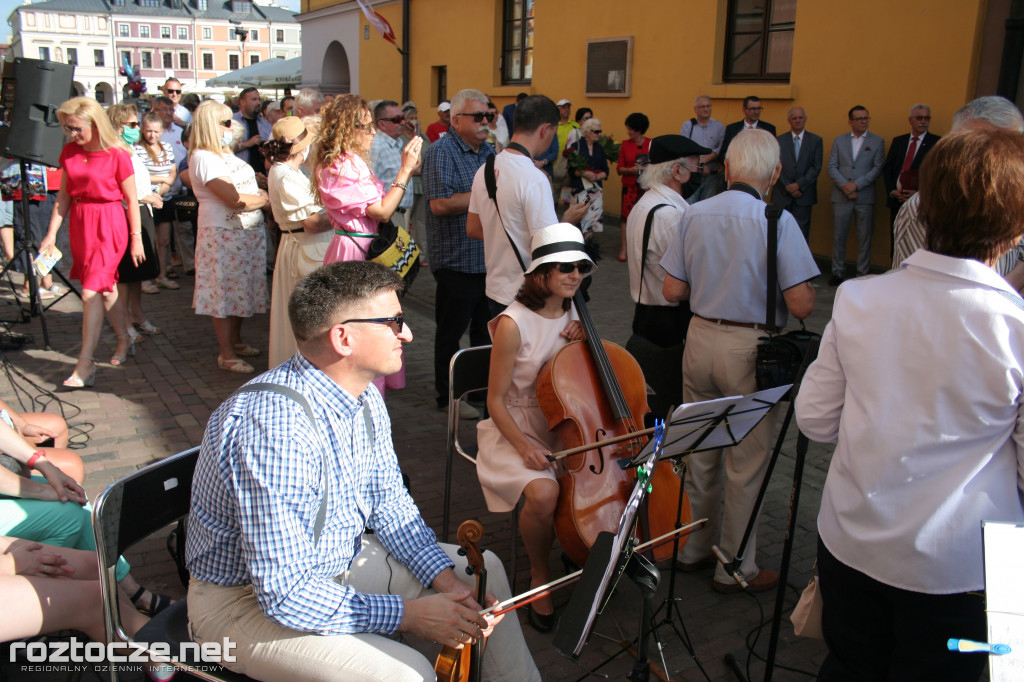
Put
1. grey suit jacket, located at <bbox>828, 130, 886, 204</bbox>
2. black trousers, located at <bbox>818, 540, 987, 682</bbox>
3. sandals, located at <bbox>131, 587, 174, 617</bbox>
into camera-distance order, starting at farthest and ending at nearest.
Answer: grey suit jacket, located at <bbox>828, 130, 886, 204</bbox> → sandals, located at <bbox>131, 587, 174, 617</bbox> → black trousers, located at <bbox>818, 540, 987, 682</bbox>

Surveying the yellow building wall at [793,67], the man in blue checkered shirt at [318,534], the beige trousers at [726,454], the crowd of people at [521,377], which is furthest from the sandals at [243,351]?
the yellow building wall at [793,67]

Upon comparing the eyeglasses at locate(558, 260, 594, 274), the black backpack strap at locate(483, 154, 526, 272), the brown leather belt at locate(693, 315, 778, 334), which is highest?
the black backpack strap at locate(483, 154, 526, 272)

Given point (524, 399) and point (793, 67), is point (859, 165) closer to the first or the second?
point (793, 67)

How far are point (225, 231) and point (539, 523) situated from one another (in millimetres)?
4138

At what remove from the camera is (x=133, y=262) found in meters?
6.45

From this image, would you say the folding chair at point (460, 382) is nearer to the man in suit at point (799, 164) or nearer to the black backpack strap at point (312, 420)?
the black backpack strap at point (312, 420)

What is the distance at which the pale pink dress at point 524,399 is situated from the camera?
334cm

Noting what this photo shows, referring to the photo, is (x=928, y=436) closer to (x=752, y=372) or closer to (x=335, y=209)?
(x=752, y=372)

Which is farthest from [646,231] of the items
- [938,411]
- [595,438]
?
[938,411]

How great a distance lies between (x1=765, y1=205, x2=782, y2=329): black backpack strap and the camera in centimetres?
328

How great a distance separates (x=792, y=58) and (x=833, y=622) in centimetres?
996

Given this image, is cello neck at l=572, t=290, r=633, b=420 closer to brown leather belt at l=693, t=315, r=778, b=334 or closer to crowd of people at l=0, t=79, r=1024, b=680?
crowd of people at l=0, t=79, r=1024, b=680

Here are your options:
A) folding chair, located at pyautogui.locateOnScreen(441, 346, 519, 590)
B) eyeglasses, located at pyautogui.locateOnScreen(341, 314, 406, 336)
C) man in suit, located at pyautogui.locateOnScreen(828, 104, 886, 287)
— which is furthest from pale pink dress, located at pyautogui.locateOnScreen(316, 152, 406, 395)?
man in suit, located at pyautogui.locateOnScreen(828, 104, 886, 287)

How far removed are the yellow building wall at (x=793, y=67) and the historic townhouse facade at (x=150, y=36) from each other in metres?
79.9
